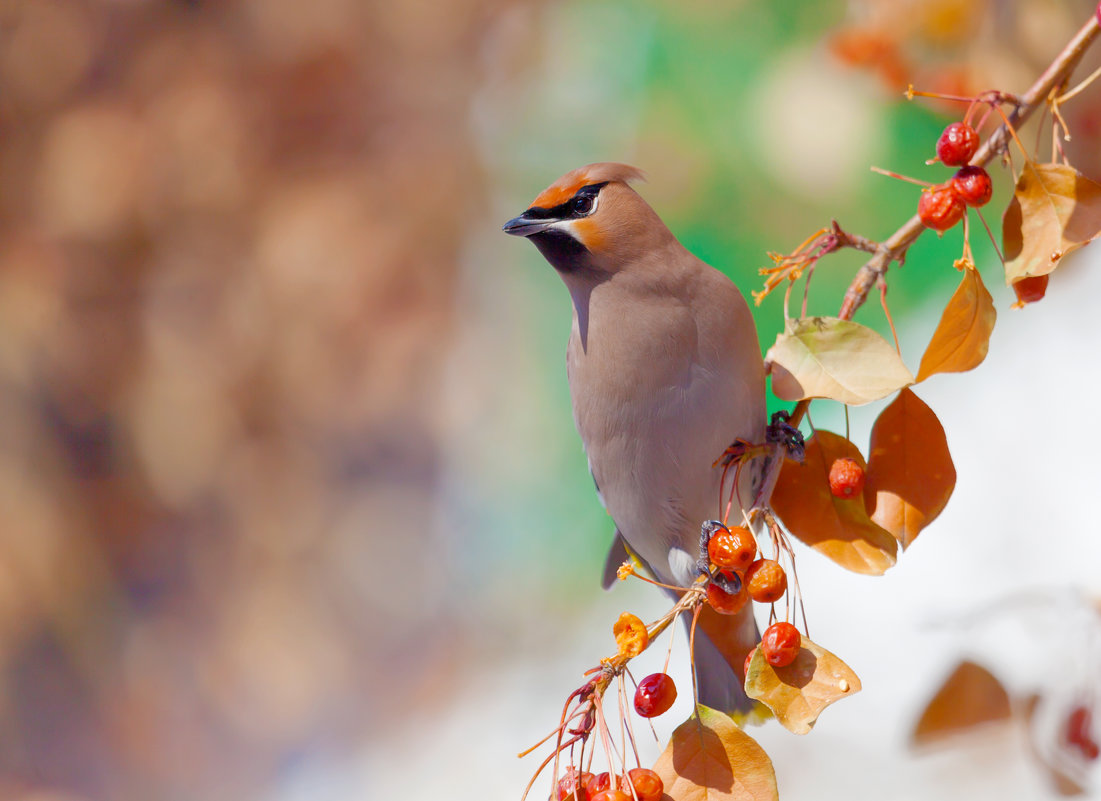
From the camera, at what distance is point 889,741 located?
1501 mm

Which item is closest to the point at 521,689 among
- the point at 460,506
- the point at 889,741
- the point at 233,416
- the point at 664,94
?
the point at 460,506

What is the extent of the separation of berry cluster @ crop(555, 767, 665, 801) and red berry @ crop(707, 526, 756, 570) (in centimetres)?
12

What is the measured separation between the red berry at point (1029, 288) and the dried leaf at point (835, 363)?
8cm

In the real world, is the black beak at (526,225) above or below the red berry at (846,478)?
above

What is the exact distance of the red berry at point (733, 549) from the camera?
510 mm

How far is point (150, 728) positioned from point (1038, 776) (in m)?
1.77

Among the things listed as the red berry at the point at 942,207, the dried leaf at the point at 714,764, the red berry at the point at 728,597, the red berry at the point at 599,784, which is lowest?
the red berry at the point at 599,784

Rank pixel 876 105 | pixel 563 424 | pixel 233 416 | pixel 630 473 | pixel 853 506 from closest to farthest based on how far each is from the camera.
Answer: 1. pixel 853 506
2. pixel 630 473
3. pixel 876 105
4. pixel 563 424
5. pixel 233 416

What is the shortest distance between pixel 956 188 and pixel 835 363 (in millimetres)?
120

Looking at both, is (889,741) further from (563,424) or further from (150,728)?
(150,728)

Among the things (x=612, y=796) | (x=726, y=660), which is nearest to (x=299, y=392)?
A: (x=726, y=660)

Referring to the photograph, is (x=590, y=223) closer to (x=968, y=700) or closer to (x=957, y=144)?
(x=957, y=144)

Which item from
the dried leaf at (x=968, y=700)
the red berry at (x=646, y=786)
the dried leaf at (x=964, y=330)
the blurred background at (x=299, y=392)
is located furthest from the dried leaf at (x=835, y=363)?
the blurred background at (x=299, y=392)

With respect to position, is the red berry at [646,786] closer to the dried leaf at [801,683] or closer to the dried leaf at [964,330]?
the dried leaf at [801,683]
